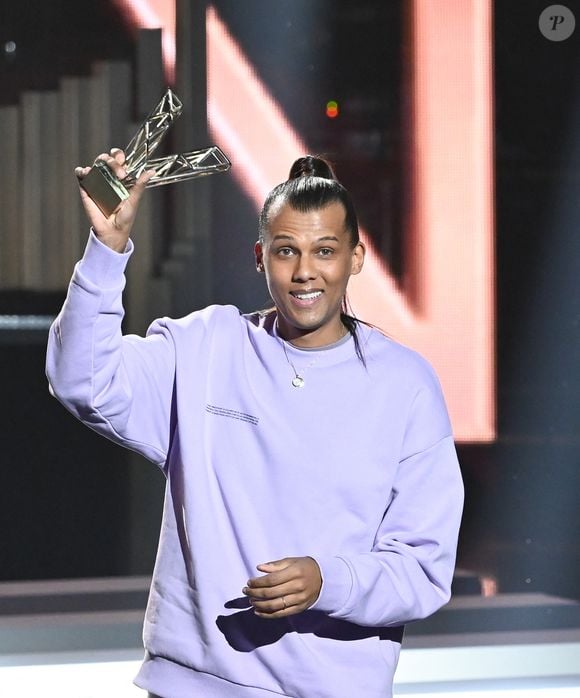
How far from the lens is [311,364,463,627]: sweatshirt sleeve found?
1249 mm

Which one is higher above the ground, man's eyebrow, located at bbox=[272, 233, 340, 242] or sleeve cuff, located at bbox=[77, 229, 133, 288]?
man's eyebrow, located at bbox=[272, 233, 340, 242]

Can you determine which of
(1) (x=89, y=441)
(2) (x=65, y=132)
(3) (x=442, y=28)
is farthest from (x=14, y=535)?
(3) (x=442, y=28)

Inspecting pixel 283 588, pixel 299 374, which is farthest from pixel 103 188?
pixel 283 588

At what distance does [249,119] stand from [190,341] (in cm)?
169

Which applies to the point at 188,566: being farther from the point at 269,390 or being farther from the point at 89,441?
the point at 89,441

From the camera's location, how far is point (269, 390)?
1341mm

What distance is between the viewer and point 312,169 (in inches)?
57.7

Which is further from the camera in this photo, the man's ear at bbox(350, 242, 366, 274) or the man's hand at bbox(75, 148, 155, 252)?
the man's ear at bbox(350, 242, 366, 274)

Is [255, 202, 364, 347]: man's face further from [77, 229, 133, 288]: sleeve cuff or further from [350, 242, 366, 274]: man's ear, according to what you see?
[77, 229, 133, 288]: sleeve cuff

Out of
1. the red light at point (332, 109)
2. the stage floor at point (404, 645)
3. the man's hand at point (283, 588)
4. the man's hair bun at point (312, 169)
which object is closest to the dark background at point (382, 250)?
the red light at point (332, 109)

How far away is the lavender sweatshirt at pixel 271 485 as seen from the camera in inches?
49.4

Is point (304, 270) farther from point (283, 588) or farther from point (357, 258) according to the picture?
point (283, 588)

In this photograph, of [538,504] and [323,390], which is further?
[538,504]

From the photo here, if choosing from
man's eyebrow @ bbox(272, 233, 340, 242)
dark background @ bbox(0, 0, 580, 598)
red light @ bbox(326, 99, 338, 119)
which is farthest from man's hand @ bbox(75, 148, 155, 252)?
red light @ bbox(326, 99, 338, 119)
